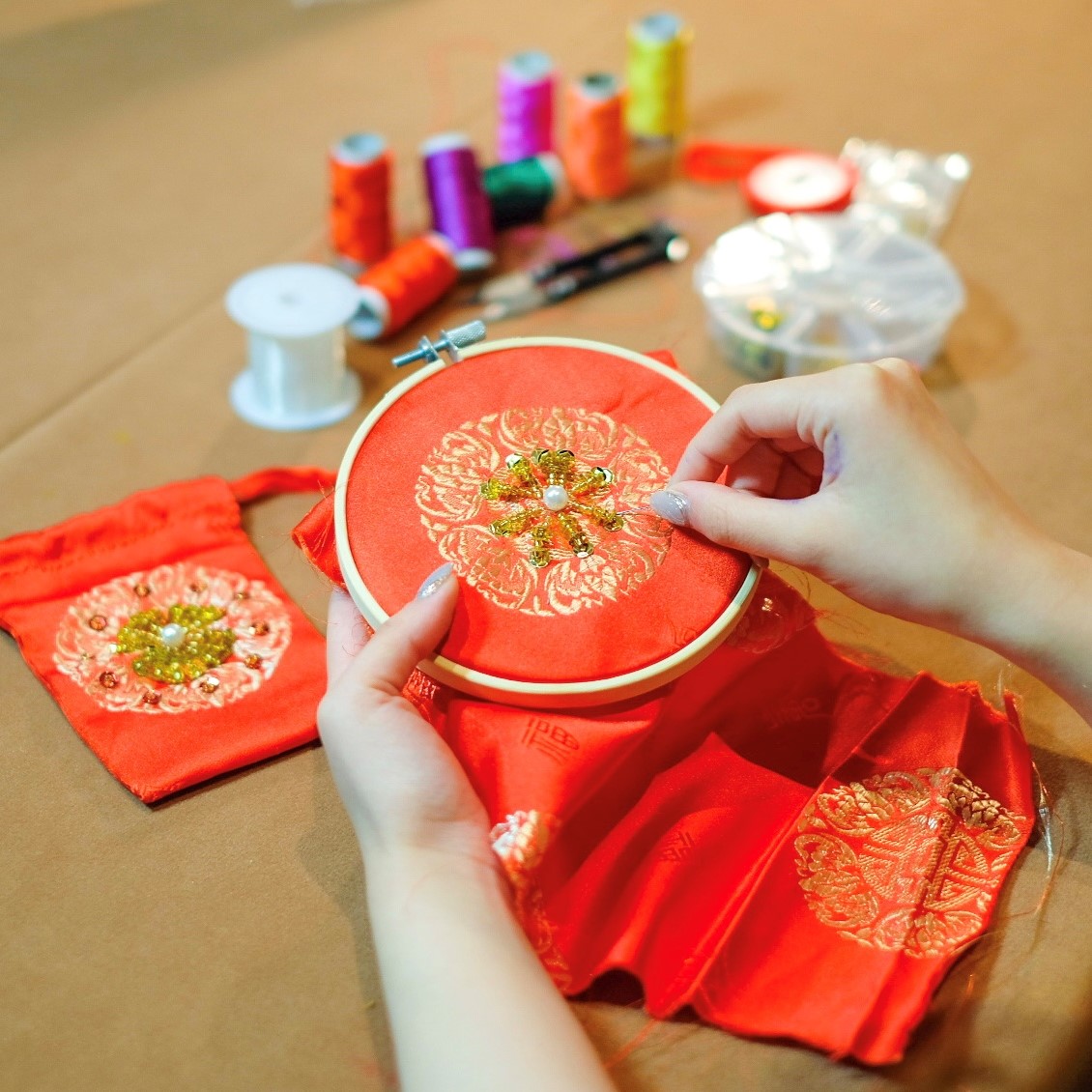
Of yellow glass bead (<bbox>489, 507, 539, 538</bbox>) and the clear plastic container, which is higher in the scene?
yellow glass bead (<bbox>489, 507, 539, 538</bbox>)

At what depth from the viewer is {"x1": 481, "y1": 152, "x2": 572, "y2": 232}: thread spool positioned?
1.49m

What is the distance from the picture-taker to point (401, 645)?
0.76 meters

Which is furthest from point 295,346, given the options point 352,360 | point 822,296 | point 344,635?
point 822,296

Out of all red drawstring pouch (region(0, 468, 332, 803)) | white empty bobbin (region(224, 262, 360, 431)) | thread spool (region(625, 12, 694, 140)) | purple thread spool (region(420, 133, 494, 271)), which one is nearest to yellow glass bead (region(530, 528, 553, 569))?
red drawstring pouch (region(0, 468, 332, 803))

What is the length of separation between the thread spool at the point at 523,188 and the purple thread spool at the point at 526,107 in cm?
A: 6

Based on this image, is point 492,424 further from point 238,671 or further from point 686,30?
point 686,30

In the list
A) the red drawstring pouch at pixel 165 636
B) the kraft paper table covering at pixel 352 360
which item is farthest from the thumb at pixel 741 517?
the red drawstring pouch at pixel 165 636

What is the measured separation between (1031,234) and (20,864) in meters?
1.52

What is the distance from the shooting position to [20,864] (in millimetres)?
844

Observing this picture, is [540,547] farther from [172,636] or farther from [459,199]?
[459,199]

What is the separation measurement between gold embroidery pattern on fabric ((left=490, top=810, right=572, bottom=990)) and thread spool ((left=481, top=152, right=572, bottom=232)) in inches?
39.5

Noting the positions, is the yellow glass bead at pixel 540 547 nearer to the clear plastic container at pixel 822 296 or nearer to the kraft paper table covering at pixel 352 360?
the kraft paper table covering at pixel 352 360

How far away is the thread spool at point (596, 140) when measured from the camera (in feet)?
4.97

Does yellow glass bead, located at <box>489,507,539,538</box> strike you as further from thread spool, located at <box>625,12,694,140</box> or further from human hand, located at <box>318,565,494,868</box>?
thread spool, located at <box>625,12,694,140</box>
